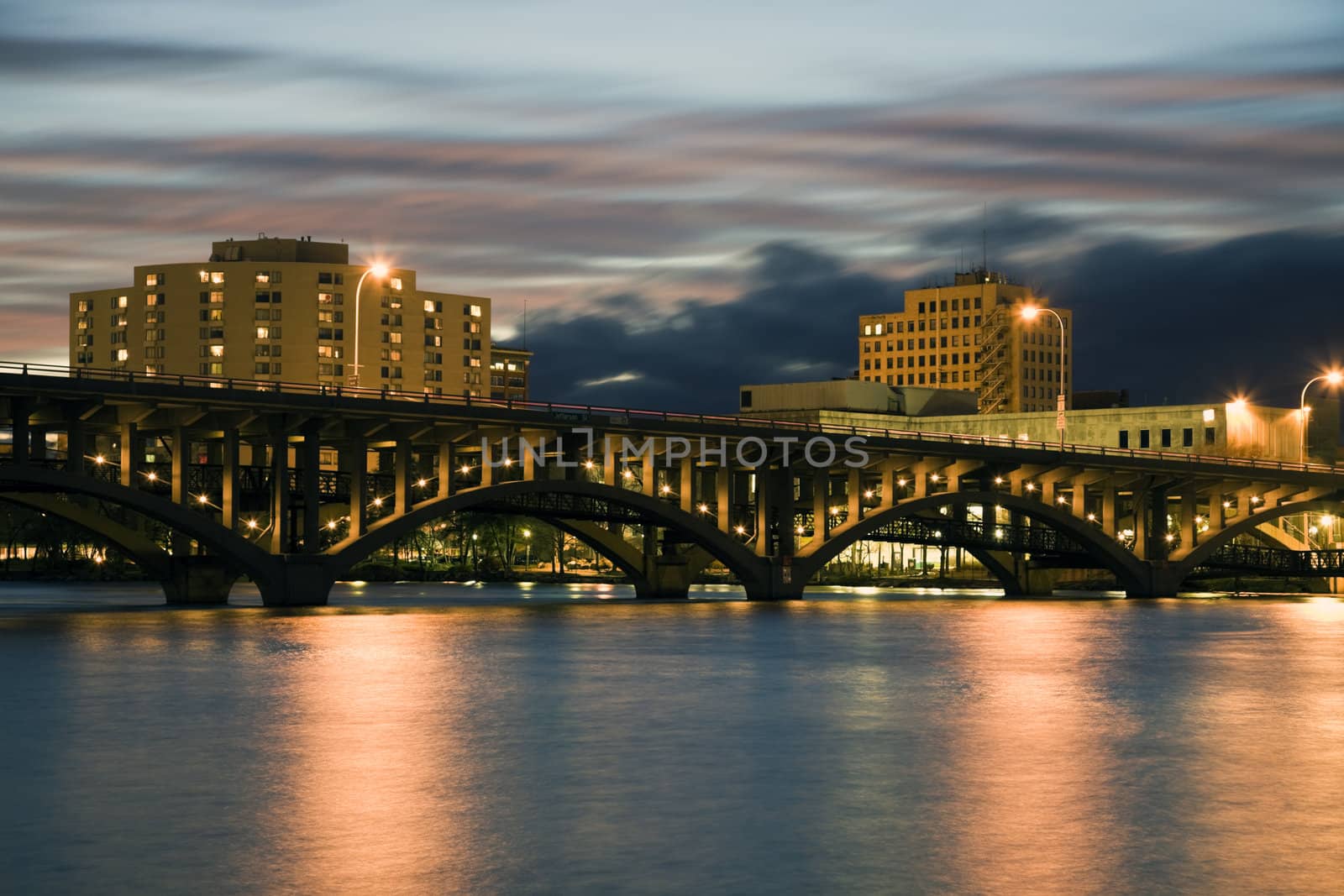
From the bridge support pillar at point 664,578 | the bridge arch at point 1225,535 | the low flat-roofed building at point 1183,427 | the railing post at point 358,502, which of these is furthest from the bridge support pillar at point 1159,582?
the railing post at point 358,502

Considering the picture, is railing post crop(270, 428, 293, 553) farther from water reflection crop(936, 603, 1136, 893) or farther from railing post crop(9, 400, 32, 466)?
water reflection crop(936, 603, 1136, 893)

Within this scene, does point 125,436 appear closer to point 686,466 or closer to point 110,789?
point 686,466

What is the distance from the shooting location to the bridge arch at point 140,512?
74.2m

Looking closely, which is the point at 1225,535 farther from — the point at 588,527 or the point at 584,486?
the point at 584,486

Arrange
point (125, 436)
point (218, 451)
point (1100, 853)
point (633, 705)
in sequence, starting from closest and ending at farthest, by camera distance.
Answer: point (1100, 853), point (633, 705), point (125, 436), point (218, 451)

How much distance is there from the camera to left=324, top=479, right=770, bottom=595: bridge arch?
85.8 meters

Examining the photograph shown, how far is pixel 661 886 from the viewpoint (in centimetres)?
1828

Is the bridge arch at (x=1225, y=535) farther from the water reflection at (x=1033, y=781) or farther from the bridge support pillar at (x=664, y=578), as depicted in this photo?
the water reflection at (x=1033, y=781)

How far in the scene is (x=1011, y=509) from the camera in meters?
118

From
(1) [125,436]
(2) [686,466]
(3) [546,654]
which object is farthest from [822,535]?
(3) [546,654]

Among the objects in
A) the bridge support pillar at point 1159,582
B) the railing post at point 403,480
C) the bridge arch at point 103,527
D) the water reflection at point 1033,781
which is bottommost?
the water reflection at point 1033,781

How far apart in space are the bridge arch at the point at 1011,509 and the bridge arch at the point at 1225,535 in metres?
4.16

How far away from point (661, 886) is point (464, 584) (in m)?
150

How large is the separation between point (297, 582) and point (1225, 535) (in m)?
→ 73.1
